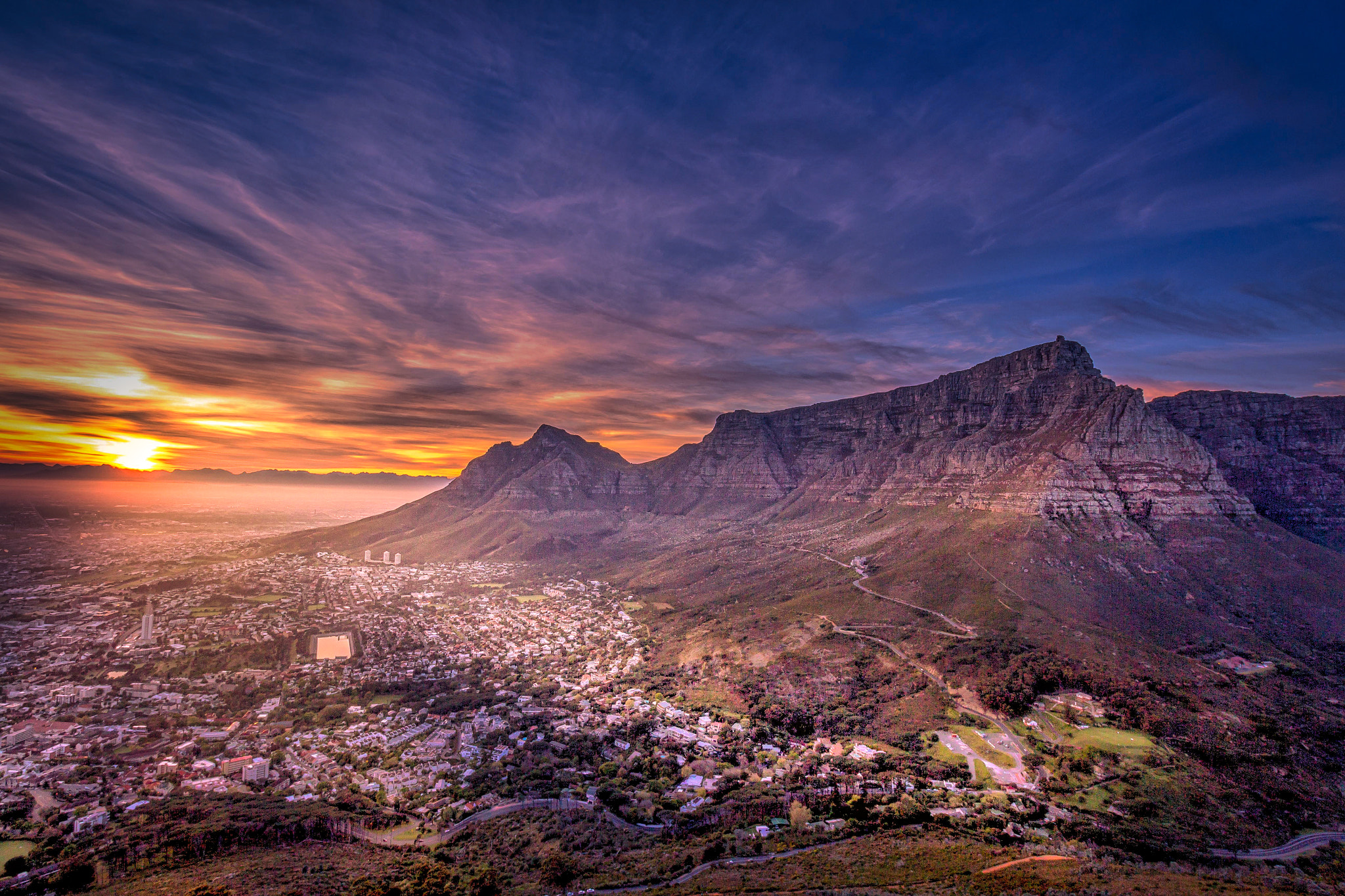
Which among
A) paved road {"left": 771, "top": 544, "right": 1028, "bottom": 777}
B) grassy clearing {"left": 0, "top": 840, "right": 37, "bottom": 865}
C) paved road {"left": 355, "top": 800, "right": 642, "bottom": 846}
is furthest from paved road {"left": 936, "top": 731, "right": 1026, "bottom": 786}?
grassy clearing {"left": 0, "top": 840, "right": 37, "bottom": 865}

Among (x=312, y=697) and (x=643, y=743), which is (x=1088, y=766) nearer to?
(x=643, y=743)

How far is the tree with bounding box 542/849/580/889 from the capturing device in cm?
3325

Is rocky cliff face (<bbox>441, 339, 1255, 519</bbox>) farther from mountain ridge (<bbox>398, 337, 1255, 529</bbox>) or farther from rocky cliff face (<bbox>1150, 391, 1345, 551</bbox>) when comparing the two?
rocky cliff face (<bbox>1150, 391, 1345, 551</bbox>)

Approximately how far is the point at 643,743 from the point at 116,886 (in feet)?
124

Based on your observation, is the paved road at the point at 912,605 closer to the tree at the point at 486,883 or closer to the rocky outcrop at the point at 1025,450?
the rocky outcrop at the point at 1025,450

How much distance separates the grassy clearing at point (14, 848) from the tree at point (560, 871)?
117 feet

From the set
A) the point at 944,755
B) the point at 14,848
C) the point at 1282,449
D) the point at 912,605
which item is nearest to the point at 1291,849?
the point at 944,755

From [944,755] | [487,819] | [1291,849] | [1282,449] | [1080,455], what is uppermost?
[1282,449]

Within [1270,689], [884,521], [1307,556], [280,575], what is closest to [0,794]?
[280,575]

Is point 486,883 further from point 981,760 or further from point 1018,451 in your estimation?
point 1018,451

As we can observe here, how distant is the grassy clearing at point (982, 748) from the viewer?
45.2 metres

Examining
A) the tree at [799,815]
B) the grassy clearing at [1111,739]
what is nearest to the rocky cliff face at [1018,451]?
the grassy clearing at [1111,739]

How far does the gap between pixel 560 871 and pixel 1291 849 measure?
164 ft

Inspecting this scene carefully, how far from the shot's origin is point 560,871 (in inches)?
1324
